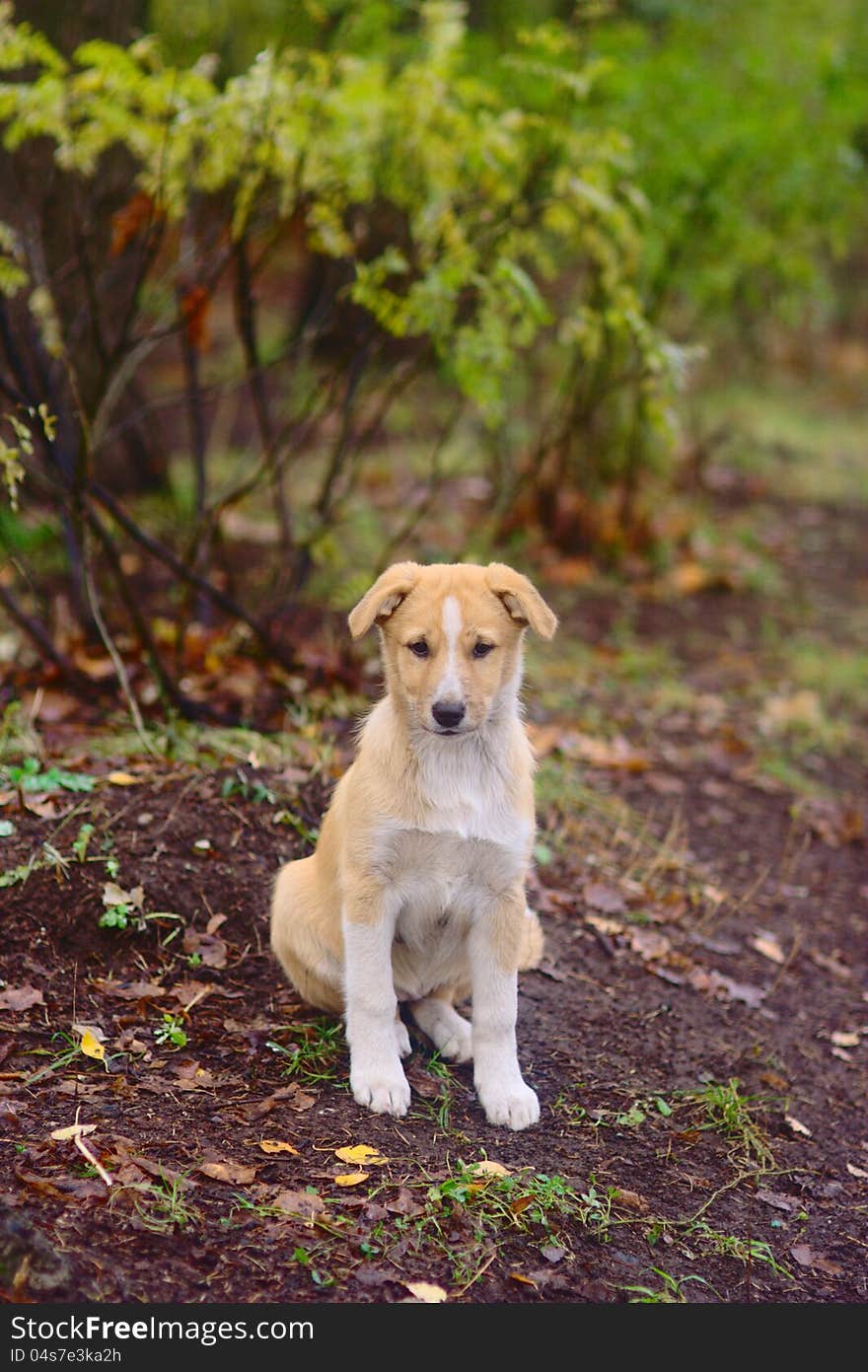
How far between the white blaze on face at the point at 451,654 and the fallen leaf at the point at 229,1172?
4.63 ft

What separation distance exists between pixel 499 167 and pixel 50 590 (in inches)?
146

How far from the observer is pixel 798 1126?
190 inches

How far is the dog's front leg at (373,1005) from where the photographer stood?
168 inches

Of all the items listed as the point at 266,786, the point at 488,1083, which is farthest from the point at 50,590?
the point at 488,1083

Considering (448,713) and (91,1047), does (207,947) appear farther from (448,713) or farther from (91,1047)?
(448,713)

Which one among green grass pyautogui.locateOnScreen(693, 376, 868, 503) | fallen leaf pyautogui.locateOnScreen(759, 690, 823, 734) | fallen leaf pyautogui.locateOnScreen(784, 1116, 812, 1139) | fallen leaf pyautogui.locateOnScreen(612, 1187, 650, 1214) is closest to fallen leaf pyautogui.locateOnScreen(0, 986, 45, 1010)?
fallen leaf pyautogui.locateOnScreen(612, 1187, 650, 1214)

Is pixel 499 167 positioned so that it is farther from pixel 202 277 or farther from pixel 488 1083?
pixel 488 1083

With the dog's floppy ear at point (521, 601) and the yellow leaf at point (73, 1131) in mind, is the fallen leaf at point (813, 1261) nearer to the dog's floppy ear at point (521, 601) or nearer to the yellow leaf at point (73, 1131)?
the dog's floppy ear at point (521, 601)

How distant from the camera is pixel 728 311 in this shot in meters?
12.5

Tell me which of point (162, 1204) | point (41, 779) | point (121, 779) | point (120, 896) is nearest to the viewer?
point (162, 1204)

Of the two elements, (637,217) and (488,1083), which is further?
(637,217)

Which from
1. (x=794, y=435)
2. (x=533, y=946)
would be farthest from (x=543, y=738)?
(x=794, y=435)

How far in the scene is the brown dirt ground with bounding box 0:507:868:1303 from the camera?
11.8 feet

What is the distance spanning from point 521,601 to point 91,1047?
1921 millimetres
